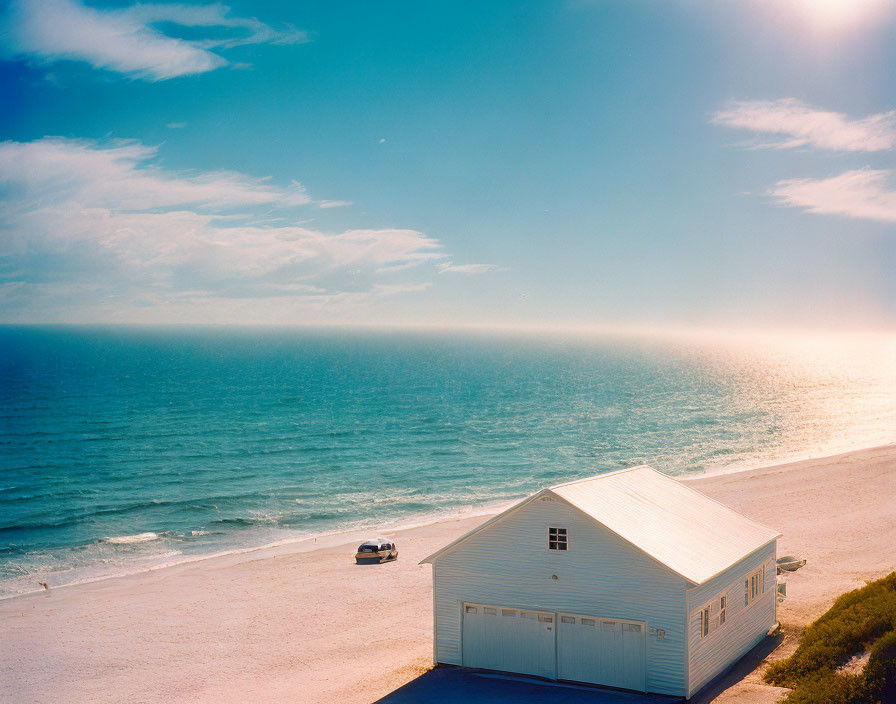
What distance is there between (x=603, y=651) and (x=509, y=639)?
9.46 feet

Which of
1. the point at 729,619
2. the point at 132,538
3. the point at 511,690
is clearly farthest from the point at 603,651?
the point at 132,538

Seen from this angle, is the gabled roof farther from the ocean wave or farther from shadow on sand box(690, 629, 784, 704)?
the ocean wave

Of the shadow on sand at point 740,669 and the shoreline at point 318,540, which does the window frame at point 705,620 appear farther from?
the shoreline at point 318,540

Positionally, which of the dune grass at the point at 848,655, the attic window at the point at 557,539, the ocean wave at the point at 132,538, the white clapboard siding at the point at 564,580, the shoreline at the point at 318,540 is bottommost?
the shoreline at the point at 318,540

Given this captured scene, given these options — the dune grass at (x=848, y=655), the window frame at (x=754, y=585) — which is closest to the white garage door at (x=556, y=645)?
the dune grass at (x=848, y=655)

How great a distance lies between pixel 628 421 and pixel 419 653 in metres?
81.8

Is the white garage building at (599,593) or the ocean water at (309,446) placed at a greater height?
the white garage building at (599,593)

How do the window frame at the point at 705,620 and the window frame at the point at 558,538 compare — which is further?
the window frame at the point at 558,538

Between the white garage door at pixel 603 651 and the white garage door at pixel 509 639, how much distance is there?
403mm

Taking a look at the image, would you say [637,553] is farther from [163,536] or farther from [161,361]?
[161,361]

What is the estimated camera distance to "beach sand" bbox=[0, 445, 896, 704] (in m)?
24.8

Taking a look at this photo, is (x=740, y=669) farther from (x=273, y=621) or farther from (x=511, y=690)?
(x=273, y=621)

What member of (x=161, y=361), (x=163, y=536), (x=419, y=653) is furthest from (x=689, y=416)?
(x=161, y=361)

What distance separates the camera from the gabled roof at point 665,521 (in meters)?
20.4
